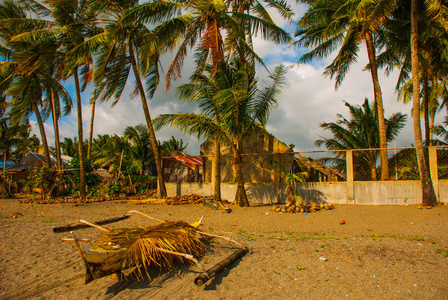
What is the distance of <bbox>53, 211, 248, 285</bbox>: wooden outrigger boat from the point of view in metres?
3.54

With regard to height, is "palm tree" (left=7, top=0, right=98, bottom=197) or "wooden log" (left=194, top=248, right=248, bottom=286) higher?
"palm tree" (left=7, top=0, right=98, bottom=197)

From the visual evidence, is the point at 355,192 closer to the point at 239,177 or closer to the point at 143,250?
the point at 239,177

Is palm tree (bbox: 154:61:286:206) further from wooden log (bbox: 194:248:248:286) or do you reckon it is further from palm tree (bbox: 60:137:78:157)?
palm tree (bbox: 60:137:78:157)

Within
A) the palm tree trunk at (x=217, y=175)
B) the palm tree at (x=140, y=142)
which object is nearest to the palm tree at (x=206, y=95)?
the palm tree trunk at (x=217, y=175)

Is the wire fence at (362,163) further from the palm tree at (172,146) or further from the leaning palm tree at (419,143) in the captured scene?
the palm tree at (172,146)

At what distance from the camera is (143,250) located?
386cm

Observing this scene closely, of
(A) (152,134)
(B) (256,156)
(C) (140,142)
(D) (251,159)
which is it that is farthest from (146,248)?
(C) (140,142)

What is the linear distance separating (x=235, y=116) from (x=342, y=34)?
7.55 meters

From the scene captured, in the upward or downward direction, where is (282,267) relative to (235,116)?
downward

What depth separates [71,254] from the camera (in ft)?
16.2

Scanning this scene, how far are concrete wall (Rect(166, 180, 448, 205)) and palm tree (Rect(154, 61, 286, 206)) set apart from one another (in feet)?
3.01

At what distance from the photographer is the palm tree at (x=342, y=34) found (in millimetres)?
10646

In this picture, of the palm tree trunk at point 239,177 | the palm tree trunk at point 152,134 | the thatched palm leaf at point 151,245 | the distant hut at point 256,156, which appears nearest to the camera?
the thatched palm leaf at point 151,245

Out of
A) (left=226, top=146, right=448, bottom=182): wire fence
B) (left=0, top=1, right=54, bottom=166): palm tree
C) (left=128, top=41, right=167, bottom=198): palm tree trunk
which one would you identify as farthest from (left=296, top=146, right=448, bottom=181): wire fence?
(left=0, top=1, right=54, bottom=166): palm tree
